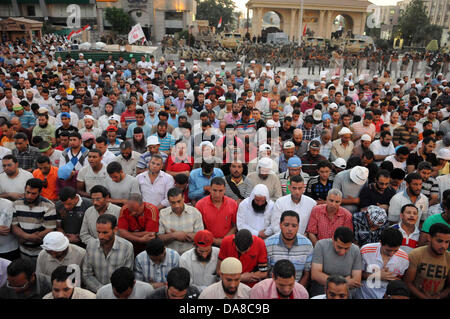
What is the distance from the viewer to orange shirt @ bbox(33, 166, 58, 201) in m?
4.66

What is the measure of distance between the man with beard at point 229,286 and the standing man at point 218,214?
3.41ft

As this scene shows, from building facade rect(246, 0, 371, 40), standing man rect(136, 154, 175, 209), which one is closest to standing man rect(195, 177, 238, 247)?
standing man rect(136, 154, 175, 209)

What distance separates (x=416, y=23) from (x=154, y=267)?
51.1 m

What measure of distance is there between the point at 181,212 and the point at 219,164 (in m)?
1.90

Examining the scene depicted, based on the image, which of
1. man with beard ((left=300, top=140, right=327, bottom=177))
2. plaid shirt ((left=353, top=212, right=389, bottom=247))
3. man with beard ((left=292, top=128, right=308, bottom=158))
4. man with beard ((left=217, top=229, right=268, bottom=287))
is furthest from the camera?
man with beard ((left=292, top=128, right=308, bottom=158))

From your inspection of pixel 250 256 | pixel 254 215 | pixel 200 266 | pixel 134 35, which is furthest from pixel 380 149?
pixel 134 35

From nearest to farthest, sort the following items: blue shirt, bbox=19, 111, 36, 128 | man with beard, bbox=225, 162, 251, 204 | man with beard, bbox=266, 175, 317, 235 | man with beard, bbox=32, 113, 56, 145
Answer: man with beard, bbox=266, 175, 317, 235 → man with beard, bbox=225, 162, 251, 204 → man with beard, bbox=32, 113, 56, 145 → blue shirt, bbox=19, 111, 36, 128

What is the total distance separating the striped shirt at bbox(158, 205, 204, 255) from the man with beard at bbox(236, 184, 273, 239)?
0.52m

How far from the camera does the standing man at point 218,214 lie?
4.12 meters

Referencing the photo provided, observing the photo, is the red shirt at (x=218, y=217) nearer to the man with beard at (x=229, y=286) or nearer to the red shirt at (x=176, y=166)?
the man with beard at (x=229, y=286)

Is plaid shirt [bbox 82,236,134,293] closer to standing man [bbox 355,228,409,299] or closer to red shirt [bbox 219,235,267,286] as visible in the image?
red shirt [bbox 219,235,267,286]

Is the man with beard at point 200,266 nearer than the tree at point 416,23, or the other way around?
the man with beard at point 200,266

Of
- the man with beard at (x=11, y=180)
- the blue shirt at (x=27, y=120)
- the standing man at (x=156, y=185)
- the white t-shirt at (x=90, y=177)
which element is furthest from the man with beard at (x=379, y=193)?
the blue shirt at (x=27, y=120)

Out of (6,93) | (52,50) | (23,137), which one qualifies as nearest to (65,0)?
(52,50)
